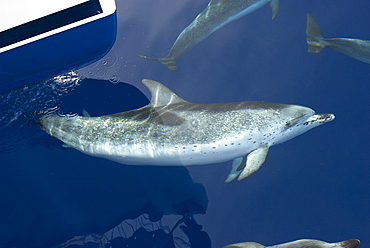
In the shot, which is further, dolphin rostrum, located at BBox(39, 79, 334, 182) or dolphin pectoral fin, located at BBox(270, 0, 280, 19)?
dolphin pectoral fin, located at BBox(270, 0, 280, 19)

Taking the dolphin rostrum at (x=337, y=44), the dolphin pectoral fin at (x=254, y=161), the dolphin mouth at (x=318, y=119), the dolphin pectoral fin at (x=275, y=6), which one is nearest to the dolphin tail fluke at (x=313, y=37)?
the dolphin rostrum at (x=337, y=44)

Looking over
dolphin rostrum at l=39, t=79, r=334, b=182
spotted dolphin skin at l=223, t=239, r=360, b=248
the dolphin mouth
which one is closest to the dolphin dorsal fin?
dolphin rostrum at l=39, t=79, r=334, b=182

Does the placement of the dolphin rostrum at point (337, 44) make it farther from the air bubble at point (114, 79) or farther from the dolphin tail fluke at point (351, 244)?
the air bubble at point (114, 79)

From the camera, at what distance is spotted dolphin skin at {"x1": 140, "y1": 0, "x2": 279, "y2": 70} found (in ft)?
25.8

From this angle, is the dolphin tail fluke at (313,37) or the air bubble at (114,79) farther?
the air bubble at (114,79)

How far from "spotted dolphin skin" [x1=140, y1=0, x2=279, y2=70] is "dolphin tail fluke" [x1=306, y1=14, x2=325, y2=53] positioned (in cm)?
135

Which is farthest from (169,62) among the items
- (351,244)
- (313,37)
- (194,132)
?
(351,244)

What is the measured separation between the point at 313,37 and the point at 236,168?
3.56 metres

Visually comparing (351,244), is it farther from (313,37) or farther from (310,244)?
(313,37)

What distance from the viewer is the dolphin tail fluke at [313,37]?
25.0ft

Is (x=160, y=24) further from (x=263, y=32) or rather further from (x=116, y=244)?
(x=116, y=244)

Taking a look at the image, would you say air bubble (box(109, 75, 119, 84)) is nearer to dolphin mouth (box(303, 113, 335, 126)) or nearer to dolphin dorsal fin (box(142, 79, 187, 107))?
dolphin dorsal fin (box(142, 79, 187, 107))

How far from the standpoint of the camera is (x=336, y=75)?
24.6ft

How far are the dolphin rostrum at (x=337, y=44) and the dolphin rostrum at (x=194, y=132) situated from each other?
1.96 m
